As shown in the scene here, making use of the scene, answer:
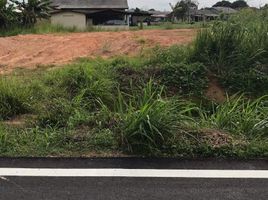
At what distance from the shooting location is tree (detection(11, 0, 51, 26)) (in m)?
28.0

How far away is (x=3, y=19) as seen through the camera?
25922mm

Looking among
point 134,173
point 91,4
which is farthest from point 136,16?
point 134,173

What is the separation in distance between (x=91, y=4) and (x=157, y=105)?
4110 centimetres

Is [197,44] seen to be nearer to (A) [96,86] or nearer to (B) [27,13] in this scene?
(A) [96,86]

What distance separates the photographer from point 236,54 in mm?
8141

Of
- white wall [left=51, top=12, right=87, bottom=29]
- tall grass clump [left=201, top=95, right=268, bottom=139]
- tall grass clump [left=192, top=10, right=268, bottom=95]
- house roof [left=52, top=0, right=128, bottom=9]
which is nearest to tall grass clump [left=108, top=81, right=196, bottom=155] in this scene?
tall grass clump [left=201, top=95, right=268, bottom=139]

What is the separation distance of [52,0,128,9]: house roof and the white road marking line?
40.7 metres

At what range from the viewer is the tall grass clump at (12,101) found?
589 cm

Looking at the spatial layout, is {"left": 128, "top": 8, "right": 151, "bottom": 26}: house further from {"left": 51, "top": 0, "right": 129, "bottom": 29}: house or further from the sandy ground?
the sandy ground

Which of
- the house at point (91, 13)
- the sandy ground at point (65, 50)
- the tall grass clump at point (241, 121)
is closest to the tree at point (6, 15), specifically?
the house at point (91, 13)

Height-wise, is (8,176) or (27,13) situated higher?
(27,13)

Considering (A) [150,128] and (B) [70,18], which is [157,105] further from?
(B) [70,18]
